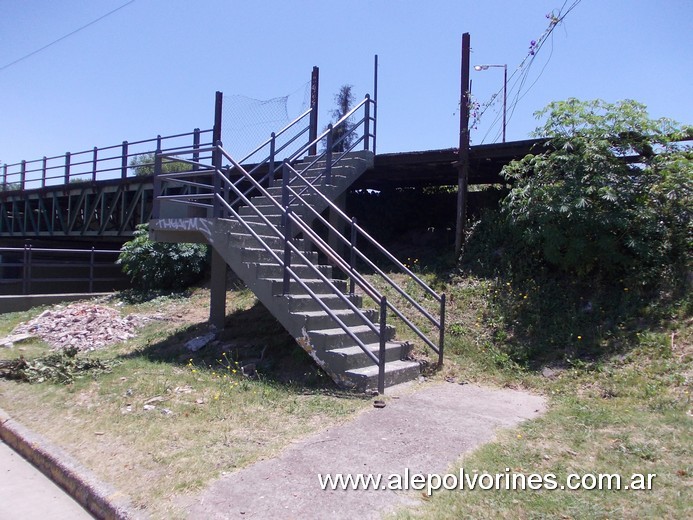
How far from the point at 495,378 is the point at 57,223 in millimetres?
19209

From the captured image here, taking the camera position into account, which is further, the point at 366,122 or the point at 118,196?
the point at 118,196

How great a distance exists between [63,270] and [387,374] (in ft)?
65.6

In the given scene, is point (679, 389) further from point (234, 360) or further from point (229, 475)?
point (234, 360)

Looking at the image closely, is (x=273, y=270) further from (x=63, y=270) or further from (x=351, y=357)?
(x=63, y=270)

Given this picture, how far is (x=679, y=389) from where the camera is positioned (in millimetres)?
6305

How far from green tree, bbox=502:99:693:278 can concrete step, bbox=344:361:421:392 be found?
10.5 ft

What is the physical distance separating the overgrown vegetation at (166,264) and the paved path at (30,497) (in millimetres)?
8753

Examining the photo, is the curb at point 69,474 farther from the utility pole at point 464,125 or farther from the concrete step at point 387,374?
the utility pole at point 464,125

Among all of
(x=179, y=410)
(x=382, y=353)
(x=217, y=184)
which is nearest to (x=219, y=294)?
(x=217, y=184)

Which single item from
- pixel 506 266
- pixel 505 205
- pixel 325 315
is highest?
pixel 505 205

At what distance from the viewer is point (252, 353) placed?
28.0 feet

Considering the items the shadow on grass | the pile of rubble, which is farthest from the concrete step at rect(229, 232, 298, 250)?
A: the pile of rubble

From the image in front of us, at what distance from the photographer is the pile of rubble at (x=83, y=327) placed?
10.4 metres

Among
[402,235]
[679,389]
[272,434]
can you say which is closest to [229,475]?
[272,434]
